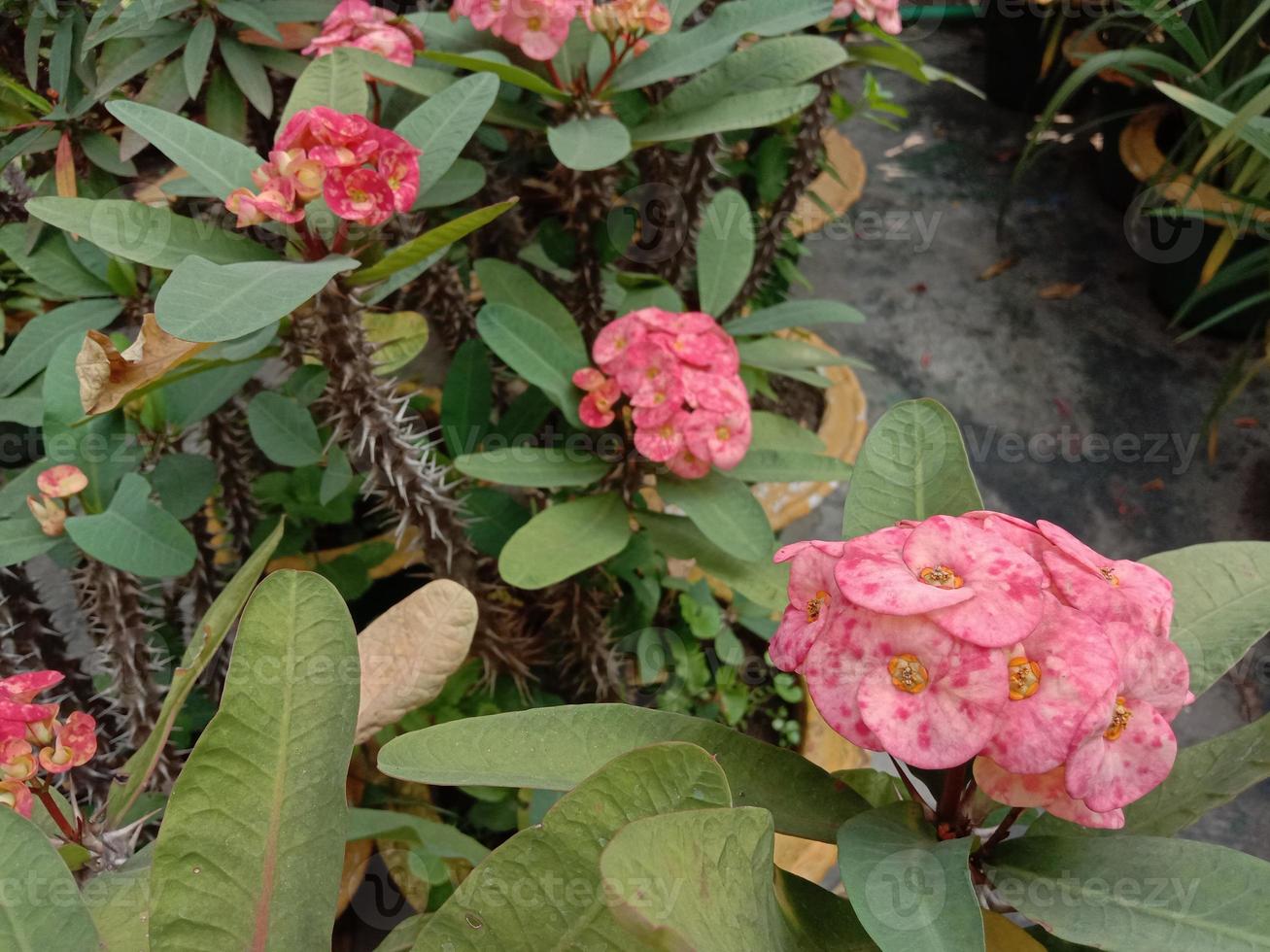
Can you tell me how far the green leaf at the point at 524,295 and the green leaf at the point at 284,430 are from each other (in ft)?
0.91

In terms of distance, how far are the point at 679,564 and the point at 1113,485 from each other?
1245 millimetres

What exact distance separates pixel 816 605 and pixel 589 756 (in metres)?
0.19

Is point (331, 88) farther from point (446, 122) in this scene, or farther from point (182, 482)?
point (182, 482)

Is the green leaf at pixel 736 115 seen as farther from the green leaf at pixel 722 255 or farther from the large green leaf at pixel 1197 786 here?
the large green leaf at pixel 1197 786

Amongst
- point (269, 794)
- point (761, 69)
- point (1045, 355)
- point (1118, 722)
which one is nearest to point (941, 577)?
point (1118, 722)

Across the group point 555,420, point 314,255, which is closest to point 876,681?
point 314,255

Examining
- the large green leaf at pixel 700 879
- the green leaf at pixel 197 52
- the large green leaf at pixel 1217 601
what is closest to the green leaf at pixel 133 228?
the green leaf at pixel 197 52

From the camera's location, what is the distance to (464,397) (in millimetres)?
1235

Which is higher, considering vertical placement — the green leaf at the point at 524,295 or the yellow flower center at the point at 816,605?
the yellow flower center at the point at 816,605

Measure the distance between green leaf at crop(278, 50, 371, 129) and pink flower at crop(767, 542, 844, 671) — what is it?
639 millimetres

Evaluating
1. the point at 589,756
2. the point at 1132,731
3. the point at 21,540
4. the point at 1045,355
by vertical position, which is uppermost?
the point at 1132,731

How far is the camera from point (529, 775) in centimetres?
60

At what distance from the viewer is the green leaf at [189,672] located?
725mm

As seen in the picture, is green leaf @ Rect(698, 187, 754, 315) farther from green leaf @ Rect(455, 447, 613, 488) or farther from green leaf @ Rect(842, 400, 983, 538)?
green leaf @ Rect(842, 400, 983, 538)
